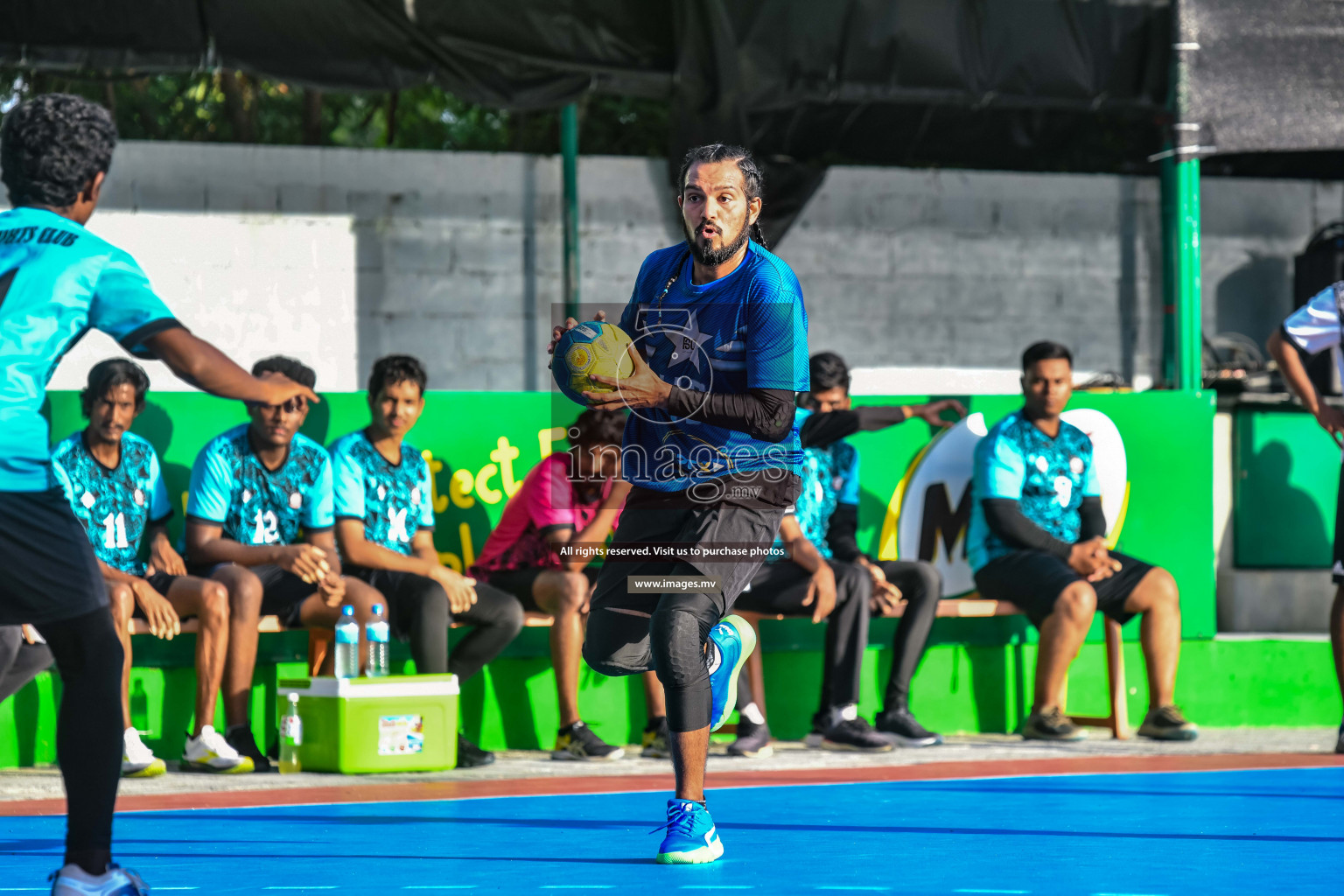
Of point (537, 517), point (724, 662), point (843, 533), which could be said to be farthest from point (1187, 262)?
Result: point (724, 662)

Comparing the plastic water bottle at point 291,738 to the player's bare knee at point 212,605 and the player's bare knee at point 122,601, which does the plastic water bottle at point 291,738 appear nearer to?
the player's bare knee at point 212,605

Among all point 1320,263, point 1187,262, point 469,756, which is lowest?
point 469,756

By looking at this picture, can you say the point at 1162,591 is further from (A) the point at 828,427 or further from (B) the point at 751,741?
(B) the point at 751,741

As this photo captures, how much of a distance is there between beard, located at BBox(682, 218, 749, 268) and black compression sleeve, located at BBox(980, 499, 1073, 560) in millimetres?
3668

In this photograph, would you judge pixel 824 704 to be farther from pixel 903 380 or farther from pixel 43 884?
pixel 903 380

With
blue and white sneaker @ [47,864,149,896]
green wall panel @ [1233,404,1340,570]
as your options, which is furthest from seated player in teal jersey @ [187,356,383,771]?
green wall panel @ [1233,404,1340,570]

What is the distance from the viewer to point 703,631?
4609 mm

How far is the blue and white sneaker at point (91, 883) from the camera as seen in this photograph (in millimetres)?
3600

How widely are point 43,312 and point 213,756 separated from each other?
141 inches

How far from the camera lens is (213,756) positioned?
6.91 meters

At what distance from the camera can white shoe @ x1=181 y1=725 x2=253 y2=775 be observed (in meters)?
6.90

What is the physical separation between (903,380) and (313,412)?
6.19 m

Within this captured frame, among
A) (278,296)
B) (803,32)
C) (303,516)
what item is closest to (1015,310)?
(803,32)

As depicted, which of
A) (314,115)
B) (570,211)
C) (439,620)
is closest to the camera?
(439,620)
